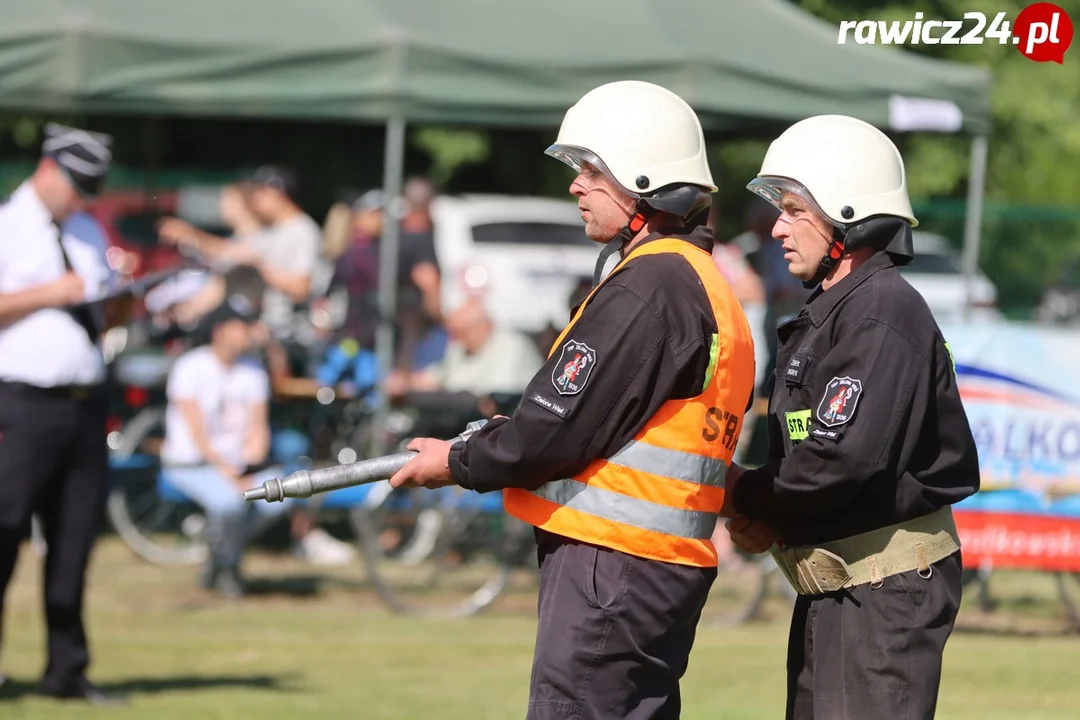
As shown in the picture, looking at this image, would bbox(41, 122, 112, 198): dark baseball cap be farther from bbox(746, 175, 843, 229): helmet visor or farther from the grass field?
bbox(746, 175, 843, 229): helmet visor

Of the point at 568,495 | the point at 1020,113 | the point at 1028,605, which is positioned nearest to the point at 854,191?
the point at 568,495

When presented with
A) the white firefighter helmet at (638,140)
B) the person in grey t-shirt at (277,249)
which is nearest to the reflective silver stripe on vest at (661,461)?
the white firefighter helmet at (638,140)

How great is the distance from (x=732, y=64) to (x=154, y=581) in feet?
16.4

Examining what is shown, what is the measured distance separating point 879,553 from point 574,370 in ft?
3.29

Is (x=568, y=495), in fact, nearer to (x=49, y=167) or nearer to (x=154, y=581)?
(x=49, y=167)

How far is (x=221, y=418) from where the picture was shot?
463 inches

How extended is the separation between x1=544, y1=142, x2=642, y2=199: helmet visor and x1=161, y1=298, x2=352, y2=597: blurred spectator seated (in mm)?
6771

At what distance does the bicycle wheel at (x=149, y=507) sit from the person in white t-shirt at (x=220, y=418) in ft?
1.53

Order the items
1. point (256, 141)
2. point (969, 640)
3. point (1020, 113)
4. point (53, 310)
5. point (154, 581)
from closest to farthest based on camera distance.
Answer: point (53, 310), point (969, 640), point (154, 581), point (1020, 113), point (256, 141)

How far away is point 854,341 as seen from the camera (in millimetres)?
4785

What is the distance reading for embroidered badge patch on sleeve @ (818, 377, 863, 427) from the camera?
4.70m

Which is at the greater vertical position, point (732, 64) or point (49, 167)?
point (732, 64)

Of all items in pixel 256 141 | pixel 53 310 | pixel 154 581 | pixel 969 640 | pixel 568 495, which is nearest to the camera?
pixel 568 495

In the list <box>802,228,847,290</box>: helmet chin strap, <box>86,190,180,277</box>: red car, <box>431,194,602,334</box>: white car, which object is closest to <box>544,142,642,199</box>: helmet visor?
<box>802,228,847,290</box>: helmet chin strap
